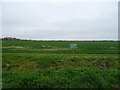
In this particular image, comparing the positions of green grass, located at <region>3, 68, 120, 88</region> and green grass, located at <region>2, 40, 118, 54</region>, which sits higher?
green grass, located at <region>2, 40, 118, 54</region>

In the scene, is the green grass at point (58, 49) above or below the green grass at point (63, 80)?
above

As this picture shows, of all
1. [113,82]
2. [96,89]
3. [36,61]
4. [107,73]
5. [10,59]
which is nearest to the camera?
[96,89]

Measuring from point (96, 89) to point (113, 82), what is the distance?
99 centimetres

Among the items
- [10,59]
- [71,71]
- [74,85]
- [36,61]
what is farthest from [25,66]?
[74,85]

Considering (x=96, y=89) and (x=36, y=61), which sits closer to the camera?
(x=96, y=89)

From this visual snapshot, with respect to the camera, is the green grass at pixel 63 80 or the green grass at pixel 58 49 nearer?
the green grass at pixel 63 80

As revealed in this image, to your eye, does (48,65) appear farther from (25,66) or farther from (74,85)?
(74,85)

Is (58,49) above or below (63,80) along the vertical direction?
above

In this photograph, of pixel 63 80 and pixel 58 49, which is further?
pixel 58 49

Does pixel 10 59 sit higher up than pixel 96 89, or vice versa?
pixel 10 59

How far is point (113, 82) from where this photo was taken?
6.61 metres

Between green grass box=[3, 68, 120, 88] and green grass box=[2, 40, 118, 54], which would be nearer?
green grass box=[3, 68, 120, 88]

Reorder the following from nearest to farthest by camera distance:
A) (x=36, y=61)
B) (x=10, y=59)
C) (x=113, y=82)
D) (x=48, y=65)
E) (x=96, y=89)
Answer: (x=96, y=89) < (x=113, y=82) < (x=48, y=65) < (x=36, y=61) < (x=10, y=59)

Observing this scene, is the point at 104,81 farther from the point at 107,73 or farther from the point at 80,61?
the point at 80,61
